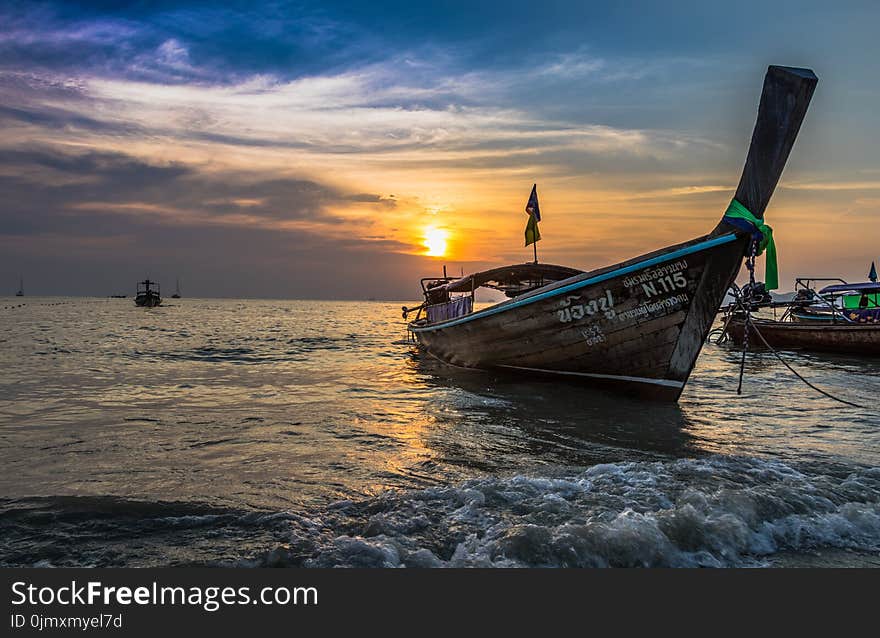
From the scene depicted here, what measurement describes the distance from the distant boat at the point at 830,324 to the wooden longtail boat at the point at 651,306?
188 inches

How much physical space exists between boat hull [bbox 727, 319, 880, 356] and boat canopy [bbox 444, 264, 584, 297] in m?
6.57

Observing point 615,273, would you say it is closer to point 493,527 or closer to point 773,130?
point 773,130

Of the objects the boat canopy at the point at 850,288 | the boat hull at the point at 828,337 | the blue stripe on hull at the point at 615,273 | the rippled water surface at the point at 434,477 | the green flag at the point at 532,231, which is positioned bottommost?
the rippled water surface at the point at 434,477

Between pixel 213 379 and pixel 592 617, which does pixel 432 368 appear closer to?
pixel 213 379

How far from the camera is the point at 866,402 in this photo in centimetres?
879

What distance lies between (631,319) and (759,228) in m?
2.12

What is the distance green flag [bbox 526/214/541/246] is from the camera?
13758 mm

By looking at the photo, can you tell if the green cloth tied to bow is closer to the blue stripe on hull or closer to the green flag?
the blue stripe on hull

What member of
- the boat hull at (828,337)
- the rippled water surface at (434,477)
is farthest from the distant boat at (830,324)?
the rippled water surface at (434,477)

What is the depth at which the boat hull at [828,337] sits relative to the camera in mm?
16344

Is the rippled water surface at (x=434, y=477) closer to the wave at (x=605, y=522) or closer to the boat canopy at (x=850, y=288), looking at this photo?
the wave at (x=605, y=522)

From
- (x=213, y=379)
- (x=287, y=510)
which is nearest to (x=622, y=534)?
(x=287, y=510)

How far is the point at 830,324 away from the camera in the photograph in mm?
17781

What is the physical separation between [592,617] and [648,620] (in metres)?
0.25
